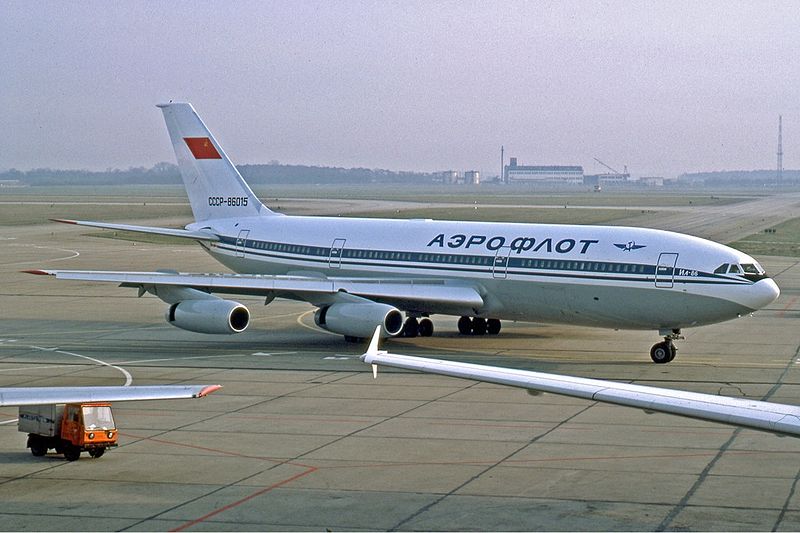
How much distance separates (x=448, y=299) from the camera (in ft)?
118

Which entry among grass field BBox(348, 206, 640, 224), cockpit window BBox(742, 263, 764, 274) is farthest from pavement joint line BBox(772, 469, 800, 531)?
grass field BBox(348, 206, 640, 224)

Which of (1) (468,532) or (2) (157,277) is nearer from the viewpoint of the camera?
Result: (1) (468,532)

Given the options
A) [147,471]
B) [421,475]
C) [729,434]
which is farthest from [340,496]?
[729,434]

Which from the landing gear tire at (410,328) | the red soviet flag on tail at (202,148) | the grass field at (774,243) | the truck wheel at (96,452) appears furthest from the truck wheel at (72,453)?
the grass field at (774,243)

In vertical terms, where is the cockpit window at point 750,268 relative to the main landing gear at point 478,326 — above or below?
above

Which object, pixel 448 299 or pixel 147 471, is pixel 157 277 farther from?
pixel 147 471

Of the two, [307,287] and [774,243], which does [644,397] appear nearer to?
[307,287]

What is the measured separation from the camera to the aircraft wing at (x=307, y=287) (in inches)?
1431

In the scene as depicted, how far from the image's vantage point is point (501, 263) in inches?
1427

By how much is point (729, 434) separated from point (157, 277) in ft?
65.1

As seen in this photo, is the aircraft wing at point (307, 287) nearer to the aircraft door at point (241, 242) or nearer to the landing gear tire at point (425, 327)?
the landing gear tire at point (425, 327)

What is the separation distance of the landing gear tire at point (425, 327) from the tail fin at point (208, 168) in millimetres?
9731

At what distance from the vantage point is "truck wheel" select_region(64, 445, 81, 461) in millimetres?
21094

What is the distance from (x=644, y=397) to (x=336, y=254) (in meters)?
26.3
